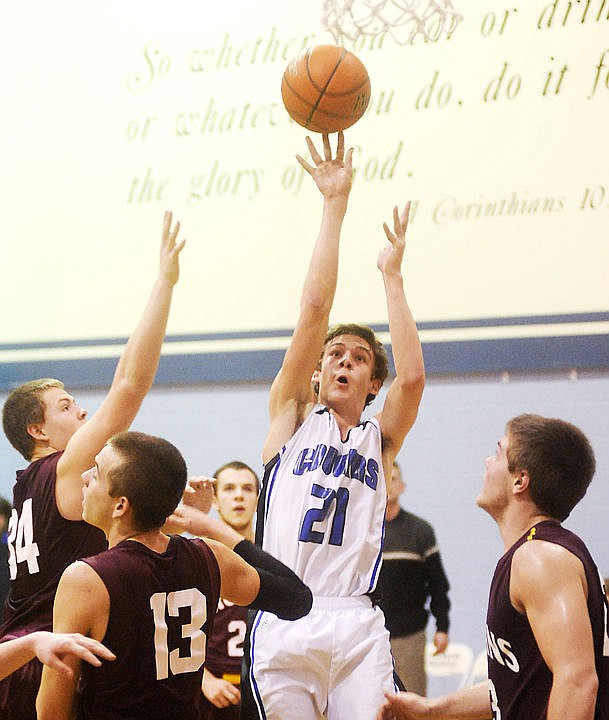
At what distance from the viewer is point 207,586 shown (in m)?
2.68

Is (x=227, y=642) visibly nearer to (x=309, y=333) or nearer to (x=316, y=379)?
(x=316, y=379)

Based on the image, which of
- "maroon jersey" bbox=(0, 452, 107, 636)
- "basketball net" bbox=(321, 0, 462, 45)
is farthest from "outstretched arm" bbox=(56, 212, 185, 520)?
"basketball net" bbox=(321, 0, 462, 45)

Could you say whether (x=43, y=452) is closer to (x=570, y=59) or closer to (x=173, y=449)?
(x=173, y=449)

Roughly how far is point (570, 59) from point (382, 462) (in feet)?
9.52

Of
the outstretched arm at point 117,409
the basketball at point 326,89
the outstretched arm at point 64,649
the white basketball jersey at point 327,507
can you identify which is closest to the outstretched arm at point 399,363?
the white basketball jersey at point 327,507

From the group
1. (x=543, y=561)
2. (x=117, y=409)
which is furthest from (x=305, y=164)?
(x=543, y=561)

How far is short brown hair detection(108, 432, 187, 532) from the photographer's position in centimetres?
267

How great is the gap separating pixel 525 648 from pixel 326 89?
242cm

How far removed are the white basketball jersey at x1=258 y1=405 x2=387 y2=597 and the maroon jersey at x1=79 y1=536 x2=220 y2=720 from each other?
77 centimetres

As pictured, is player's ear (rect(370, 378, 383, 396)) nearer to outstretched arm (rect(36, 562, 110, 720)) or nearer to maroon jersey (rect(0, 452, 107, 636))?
maroon jersey (rect(0, 452, 107, 636))

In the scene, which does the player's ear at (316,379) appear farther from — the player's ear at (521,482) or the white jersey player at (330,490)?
the player's ear at (521,482)

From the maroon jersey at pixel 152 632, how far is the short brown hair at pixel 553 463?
909 millimetres

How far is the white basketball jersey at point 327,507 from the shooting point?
3422mm

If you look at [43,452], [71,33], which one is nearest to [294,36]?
[71,33]
